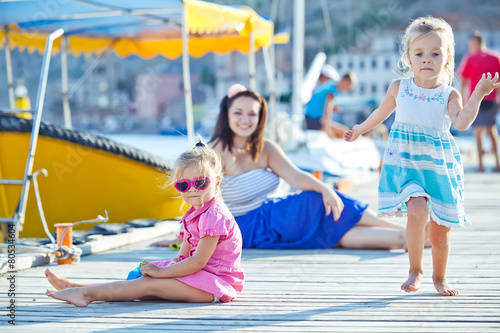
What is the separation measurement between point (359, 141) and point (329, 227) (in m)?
6.94

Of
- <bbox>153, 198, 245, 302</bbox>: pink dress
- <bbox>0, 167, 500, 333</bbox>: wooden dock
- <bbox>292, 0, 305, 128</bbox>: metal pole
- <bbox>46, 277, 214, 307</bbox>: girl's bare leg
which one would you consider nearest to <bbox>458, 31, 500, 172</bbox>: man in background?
<bbox>0, 167, 500, 333</bbox>: wooden dock

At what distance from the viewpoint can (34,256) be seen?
387cm

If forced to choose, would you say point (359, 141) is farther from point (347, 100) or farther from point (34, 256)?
point (347, 100)

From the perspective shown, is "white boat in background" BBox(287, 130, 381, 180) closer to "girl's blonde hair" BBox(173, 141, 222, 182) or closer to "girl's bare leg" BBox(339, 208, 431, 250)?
"girl's bare leg" BBox(339, 208, 431, 250)

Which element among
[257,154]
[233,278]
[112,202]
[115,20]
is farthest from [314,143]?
[233,278]

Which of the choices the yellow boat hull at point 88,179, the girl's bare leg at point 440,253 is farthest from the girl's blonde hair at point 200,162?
the yellow boat hull at point 88,179

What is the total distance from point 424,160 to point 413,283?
55cm

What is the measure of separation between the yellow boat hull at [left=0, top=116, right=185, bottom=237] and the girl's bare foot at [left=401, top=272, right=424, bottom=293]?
3.13 metres

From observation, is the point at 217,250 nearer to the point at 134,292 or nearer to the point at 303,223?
the point at 134,292

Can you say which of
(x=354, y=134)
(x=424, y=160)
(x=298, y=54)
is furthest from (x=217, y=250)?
(x=298, y=54)

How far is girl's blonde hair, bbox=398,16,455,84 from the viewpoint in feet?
9.87

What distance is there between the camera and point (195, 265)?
2.83 metres

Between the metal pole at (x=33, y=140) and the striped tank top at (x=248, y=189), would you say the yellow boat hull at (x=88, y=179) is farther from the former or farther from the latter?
the striped tank top at (x=248, y=189)

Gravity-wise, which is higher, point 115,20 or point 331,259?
point 115,20
